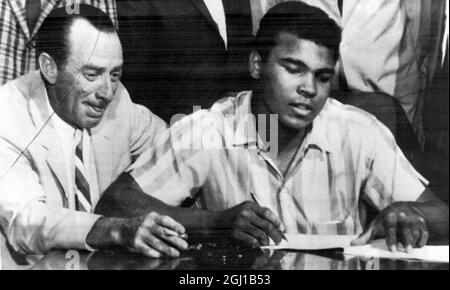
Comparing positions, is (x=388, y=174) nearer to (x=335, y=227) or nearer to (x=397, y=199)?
(x=397, y=199)

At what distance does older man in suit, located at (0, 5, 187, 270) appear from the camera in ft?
8.57

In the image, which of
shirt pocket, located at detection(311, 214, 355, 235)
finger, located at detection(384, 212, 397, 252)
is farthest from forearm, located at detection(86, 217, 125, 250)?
finger, located at detection(384, 212, 397, 252)

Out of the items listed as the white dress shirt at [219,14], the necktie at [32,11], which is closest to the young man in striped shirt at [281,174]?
the white dress shirt at [219,14]

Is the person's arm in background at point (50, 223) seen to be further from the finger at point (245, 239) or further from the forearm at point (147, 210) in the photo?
the finger at point (245, 239)

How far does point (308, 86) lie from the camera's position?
8.48ft

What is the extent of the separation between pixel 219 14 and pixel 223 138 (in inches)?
14.7

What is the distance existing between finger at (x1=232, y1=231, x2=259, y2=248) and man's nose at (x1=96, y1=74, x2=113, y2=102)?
562mm

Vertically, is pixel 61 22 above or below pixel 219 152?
above

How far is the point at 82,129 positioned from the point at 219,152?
42 centimetres

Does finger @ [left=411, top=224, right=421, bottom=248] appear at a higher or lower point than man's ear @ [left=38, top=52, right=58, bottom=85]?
lower

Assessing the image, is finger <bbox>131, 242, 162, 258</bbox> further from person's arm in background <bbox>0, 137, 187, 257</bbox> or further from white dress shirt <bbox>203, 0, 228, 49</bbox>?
white dress shirt <bbox>203, 0, 228, 49</bbox>
